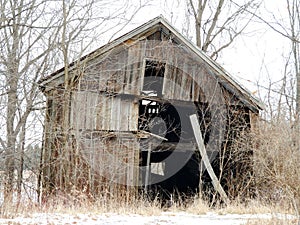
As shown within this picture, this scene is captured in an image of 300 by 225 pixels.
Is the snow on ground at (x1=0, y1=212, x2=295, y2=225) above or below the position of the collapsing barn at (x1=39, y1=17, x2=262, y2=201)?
below

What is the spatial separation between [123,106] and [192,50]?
9.16 ft

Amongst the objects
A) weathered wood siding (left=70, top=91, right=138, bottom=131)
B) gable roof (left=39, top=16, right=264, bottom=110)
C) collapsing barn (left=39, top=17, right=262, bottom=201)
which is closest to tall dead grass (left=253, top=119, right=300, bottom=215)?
collapsing barn (left=39, top=17, right=262, bottom=201)

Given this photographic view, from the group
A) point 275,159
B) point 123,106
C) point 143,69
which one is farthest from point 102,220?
point 275,159

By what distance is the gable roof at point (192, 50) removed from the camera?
34.2 ft

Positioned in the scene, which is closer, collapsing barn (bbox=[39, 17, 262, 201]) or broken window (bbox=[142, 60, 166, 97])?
collapsing barn (bbox=[39, 17, 262, 201])

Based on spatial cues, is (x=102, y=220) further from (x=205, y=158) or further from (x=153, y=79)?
(x=153, y=79)

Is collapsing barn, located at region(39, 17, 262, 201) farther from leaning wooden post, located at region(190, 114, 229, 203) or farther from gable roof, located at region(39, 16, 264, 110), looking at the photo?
leaning wooden post, located at region(190, 114, 229, 203)

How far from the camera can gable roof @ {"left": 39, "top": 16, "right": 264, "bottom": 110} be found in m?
10.4

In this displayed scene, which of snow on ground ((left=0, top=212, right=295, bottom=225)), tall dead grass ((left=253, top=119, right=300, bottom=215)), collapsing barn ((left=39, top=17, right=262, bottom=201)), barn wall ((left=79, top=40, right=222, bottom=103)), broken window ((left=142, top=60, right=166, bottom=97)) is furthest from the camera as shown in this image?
broken window ((left=142, top=60, right=166, bottom=97))

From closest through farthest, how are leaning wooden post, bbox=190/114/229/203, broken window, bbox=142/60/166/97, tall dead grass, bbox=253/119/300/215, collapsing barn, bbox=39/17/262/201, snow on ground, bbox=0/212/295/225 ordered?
snow on ground, bbox=0/212/295/225 < tall dead grass, bbox=253/119/300/215 < collapsing barn, bbox=39/17/262/201 < leaning wooden post, bbox=190/114/229/203 < broken window, bbox=142/60/166/97

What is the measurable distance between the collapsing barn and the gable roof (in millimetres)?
30

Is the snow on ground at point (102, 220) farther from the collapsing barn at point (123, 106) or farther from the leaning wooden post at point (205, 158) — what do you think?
the leaning wooden post at point (205, 158)

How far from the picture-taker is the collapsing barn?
10.3m

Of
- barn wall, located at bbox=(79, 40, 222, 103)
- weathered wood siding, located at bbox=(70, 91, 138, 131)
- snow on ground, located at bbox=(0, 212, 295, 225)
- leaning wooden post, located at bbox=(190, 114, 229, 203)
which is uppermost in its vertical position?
barn wall, located at bbox=(79, 40, 222, 103)
